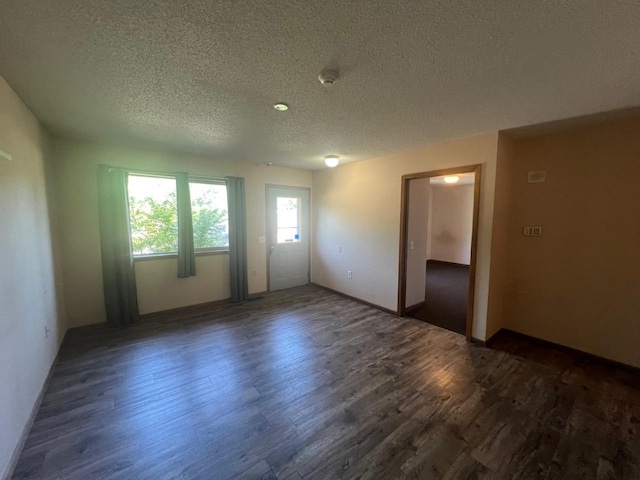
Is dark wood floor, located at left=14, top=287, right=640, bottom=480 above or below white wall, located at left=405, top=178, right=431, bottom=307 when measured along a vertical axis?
below

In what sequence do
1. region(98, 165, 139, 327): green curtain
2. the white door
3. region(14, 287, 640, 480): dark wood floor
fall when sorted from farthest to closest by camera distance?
the white door → region(98, 165, 139, 327): green curtain → region(14, 287, 640, 480): dark wood floor

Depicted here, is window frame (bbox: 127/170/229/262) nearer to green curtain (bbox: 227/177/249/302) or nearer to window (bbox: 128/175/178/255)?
window (bbox: 128/175/178/255)

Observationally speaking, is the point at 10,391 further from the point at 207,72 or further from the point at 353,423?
the point at 207,72

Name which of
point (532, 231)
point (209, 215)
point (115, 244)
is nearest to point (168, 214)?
point (209, 215)

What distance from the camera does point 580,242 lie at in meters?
2.83

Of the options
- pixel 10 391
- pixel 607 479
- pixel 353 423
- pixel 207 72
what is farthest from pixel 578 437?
pixel 10 391

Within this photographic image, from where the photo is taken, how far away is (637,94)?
1.99m

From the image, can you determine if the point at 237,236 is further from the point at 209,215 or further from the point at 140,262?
the point at 140,262

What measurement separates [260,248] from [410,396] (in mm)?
3639

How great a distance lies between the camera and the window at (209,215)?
4273 millimetres

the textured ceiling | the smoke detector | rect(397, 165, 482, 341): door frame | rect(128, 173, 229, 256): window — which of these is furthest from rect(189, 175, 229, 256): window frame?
the smoke detector

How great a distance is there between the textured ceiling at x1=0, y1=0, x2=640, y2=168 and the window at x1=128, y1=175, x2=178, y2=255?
3.87 ft

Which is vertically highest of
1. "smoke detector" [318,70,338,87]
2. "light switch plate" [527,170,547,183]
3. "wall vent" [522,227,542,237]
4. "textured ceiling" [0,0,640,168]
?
"textured ceiling" [0,0,640,168]

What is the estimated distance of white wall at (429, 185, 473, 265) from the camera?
25.8ft
